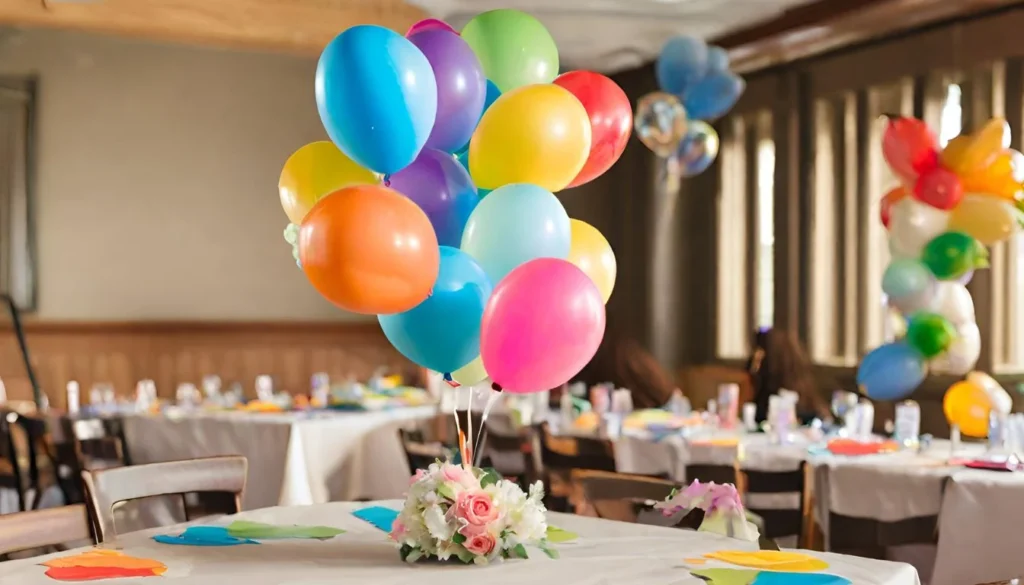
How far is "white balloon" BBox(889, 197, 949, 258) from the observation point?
4.54 metres

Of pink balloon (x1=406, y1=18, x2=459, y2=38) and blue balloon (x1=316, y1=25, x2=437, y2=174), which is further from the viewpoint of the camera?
pink balloon (x1=406, y1=18, x2=459, y2=38)

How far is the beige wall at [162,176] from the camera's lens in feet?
27.6

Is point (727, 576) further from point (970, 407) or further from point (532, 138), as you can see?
→ point (970, 407)

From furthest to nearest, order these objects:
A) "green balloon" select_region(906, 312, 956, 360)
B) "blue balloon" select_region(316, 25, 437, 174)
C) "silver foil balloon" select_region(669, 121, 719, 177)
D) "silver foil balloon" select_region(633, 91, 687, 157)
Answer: "silver foil balloon" select_region(669, 121, 719, 177) < "silver foil balloon" select_region(633, 91, 687, 157) < "green balloon" select_region(906, 312, 956, 360) < "blue balloon" select_region(316, 25, 437, 174)

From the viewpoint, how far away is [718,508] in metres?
2.45

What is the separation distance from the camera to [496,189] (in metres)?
2.44

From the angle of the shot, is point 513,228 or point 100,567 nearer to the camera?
point 100,567

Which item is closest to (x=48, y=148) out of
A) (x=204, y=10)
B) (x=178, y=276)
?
(x=178, y=276)

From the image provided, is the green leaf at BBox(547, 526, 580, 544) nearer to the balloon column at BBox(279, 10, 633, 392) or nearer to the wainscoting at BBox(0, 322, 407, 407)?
the balloon column at BBox(279, 10, 633, 392)

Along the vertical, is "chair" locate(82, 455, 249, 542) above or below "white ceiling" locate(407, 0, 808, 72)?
below

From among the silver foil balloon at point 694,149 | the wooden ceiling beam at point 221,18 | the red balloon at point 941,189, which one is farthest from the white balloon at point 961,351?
the wooden ceiling beam at point 221,18

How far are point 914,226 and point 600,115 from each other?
2364 millimetres

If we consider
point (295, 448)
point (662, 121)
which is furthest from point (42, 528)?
point (662, 121)

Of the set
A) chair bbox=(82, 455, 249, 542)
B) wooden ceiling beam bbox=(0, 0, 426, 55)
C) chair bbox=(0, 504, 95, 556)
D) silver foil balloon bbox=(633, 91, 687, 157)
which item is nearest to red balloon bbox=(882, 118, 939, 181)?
silver foil balloon bbox=(633, 91, 687, 157)
